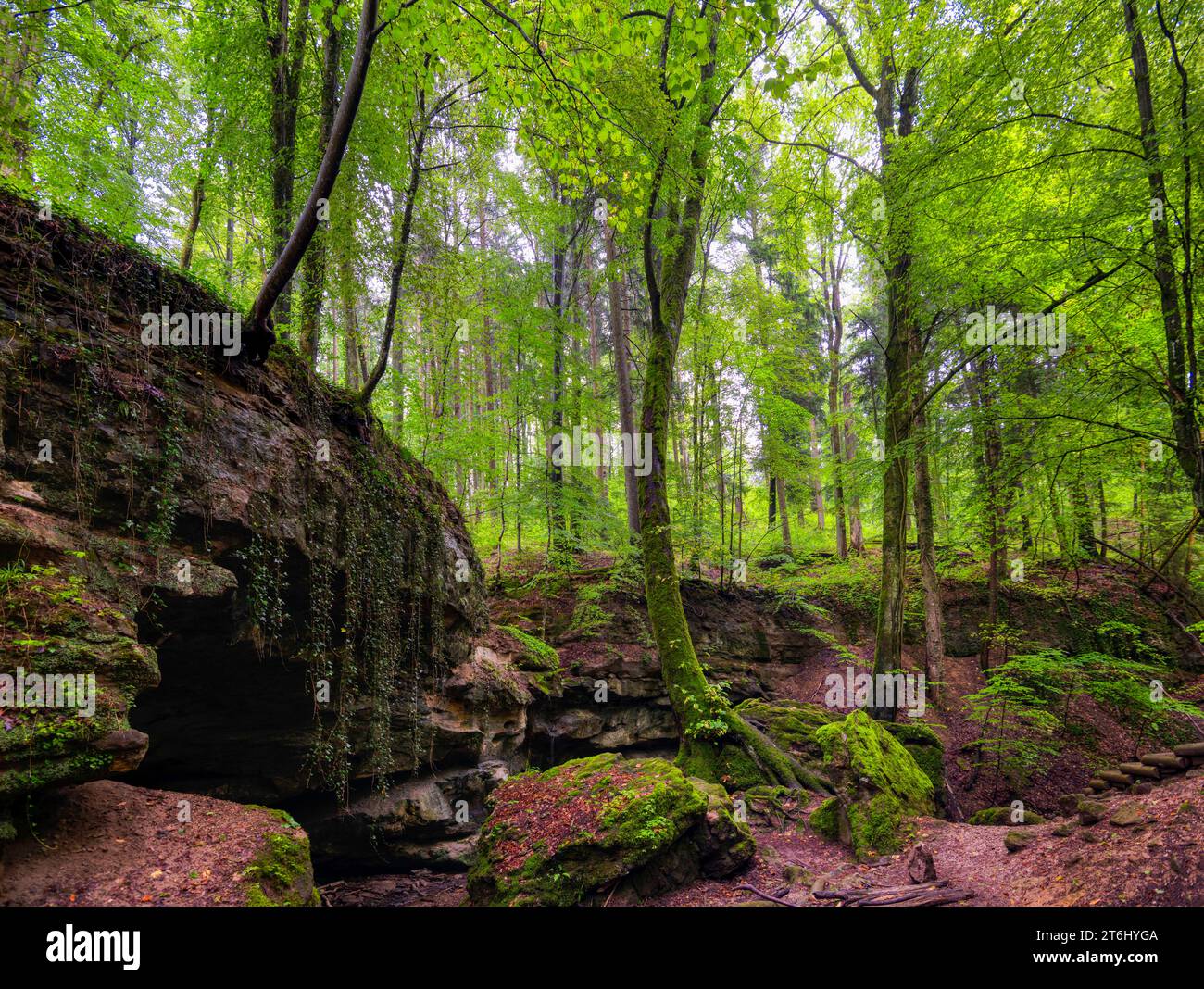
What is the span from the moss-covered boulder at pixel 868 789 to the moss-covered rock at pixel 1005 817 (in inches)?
24.5

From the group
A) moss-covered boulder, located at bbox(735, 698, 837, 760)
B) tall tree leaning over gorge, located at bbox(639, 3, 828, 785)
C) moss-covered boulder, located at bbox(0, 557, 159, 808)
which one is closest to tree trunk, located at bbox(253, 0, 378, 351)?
moss-covered boulder, located at bbox(0, 557, 159, 808)

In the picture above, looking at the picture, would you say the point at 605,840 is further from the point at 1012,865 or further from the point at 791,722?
the point at 791,722

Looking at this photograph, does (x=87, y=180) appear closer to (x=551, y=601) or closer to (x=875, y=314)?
(x=551, y=601)

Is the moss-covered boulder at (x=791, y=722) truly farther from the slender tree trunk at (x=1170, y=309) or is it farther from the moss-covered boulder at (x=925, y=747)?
the slender tree trunk at (x=1170, y=309)

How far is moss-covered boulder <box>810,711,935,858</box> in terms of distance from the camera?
590 cm

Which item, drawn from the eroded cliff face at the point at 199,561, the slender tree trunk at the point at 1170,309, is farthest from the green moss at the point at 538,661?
the slender tree trunk at the point at 1170,309

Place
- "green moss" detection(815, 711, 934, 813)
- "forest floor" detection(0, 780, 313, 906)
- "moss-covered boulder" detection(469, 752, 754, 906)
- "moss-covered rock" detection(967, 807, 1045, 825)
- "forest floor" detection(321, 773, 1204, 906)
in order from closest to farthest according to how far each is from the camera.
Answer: "forest floor" detection(0, 780, 313, 906)
"forest floor" detection(321, 773, 1204, 906)
"moss-covered boulder" detection(469, 752, 754, 906)
"moss-covered rock" detection(967, 807, 1045, 825)
"green moss" detection(815, 711, 934, 813)

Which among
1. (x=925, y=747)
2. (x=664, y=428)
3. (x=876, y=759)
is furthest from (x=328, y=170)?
(x=925, y=747)

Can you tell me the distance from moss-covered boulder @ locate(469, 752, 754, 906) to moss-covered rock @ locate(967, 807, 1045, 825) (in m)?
3.65

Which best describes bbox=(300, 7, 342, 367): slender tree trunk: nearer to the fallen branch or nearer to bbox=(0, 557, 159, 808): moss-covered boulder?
bbox=(0, 557, 159, 808): moss-covered boulder

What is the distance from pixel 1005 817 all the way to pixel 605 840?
5831 mm

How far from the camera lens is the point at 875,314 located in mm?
21547

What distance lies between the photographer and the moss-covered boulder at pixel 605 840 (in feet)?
16.1
